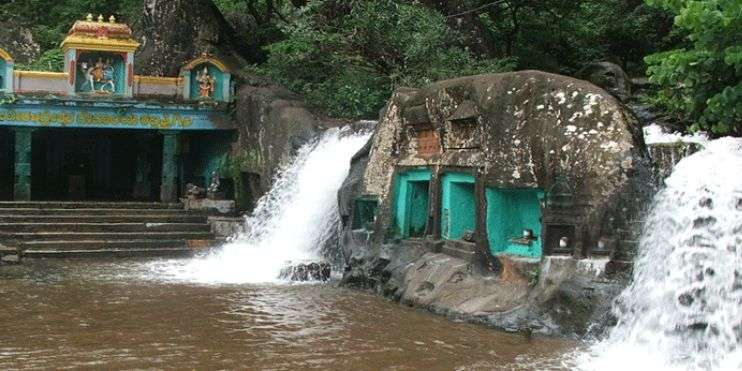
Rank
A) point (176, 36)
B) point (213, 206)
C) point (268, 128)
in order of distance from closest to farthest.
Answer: point (268, 128), point (213, 206), point (176, 36)

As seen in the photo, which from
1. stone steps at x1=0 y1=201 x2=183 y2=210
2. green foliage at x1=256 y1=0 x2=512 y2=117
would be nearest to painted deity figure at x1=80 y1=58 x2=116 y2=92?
stone steps at x1=0 y1=201 x2=183 y2=210

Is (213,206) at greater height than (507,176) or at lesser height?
lesser

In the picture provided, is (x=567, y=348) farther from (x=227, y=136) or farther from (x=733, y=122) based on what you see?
(x=227, y=136)

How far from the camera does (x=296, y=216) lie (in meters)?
15.4

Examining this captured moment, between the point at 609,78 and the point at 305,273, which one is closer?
the point at 305,273

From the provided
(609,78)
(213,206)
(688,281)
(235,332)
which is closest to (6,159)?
(213,206)

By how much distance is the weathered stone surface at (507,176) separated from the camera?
894 centimetres

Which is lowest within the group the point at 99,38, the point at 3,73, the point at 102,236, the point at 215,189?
the point at 102,236

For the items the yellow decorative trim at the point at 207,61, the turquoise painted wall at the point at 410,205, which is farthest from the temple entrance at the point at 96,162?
the turquoise painted wall at the point at 410,205

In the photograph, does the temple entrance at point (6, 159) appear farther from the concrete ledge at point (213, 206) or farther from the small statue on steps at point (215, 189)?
the concrete ledge at point (213, 206)

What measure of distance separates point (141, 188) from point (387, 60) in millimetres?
9092

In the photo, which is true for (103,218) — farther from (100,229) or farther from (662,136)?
(662,136)

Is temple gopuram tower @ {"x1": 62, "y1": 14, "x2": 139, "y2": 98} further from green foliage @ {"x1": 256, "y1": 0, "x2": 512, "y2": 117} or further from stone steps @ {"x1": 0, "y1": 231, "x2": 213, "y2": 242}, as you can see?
stone steps @ {"x1": 0, "y1": 231, "x2": 213, "y2": 242}

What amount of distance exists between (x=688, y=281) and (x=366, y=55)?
1148 cm
